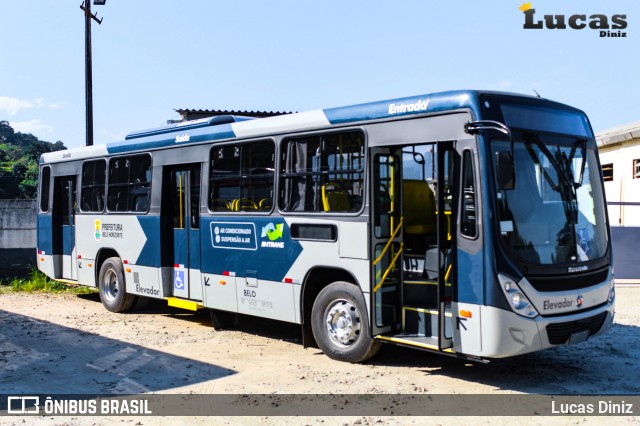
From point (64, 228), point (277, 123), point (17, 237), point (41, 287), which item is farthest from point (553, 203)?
point (17, 237)

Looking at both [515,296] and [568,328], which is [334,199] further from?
[568,328]

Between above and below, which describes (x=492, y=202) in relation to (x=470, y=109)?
below

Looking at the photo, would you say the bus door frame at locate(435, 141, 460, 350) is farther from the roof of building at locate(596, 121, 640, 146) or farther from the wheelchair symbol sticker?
the roof of building at locate(596, 121, 640, 146)

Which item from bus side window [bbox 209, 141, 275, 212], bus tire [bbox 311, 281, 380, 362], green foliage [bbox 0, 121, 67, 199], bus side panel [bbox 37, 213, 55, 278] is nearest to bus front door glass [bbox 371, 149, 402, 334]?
bus tire [bbox 311, 281, 380, 362]

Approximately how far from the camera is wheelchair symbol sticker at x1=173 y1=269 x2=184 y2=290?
35.1ft

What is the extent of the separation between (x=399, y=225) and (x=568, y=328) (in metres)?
2.13

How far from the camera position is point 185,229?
10672 millimetres

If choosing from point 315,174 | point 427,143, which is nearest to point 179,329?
point 315,174

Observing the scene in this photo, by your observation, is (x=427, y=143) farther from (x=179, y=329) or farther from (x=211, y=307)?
(x=179, y=329)

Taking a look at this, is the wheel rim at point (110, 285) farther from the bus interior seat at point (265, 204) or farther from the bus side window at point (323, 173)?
the bus side window at point (323, 173)

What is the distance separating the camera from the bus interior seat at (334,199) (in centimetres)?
799

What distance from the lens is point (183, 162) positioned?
10.7 m

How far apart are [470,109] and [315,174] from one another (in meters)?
2.31

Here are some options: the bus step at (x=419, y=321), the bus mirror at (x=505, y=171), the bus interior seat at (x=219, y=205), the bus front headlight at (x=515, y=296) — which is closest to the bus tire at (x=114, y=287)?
the bus interior seat at (x=219, y=205)
